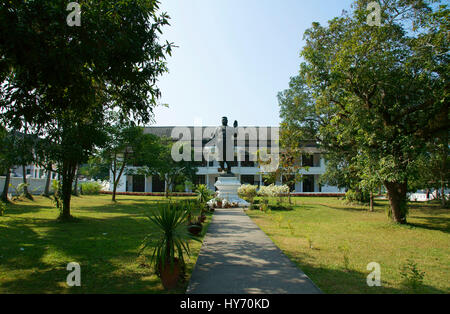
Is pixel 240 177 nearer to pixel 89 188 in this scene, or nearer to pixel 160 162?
pixel 160 162

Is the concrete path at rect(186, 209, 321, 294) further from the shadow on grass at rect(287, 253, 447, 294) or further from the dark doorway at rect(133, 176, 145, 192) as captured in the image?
the dark doorway at rect(133, 176, 145, 192)

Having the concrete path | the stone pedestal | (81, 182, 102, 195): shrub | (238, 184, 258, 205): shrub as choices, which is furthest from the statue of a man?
(81, 182, 102, 195): shrub

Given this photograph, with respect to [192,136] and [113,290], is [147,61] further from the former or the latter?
[192,136]

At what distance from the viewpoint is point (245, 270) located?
507 cm

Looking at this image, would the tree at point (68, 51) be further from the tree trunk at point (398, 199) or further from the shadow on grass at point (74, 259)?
the tree trunk at point (398, 199)

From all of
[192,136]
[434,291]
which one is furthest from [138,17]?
[192,136]

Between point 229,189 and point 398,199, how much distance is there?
31.4ft

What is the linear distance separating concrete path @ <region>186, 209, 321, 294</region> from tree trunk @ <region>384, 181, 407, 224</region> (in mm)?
5977

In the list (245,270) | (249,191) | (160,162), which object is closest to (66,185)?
(245,270)

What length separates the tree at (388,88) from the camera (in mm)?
9023

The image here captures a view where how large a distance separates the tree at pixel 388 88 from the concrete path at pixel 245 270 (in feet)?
17.1

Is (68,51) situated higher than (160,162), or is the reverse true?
(68,51)

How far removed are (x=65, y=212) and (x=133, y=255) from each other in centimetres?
635

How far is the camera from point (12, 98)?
5297 mm
